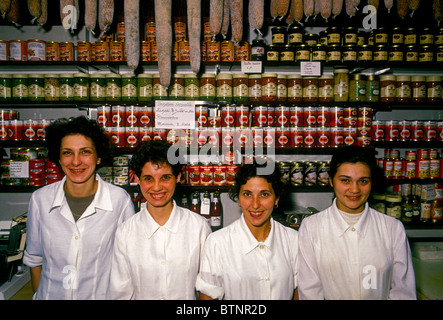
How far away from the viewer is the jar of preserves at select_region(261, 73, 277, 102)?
2391 millimetres

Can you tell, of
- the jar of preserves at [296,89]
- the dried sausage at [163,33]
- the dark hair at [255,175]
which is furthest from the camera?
the jar of preserves at [296,89]

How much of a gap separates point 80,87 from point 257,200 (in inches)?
74.7

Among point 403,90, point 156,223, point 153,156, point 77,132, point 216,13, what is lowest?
point 156,223

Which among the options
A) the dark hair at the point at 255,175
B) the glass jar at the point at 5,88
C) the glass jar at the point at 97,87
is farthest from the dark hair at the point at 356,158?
the glass jar at the point at 5,88

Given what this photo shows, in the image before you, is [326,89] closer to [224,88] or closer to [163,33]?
[224,88]

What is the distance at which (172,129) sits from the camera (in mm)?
2385

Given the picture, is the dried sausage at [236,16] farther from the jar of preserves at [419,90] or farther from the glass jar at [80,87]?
the jar of preserves at [419,90]

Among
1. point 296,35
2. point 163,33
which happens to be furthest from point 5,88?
point 296,35

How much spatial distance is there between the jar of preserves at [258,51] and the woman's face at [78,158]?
1.57m

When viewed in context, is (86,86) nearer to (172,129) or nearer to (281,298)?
(172,129)

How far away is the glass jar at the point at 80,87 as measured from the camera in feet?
7.77

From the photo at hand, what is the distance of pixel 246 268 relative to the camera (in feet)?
4.44

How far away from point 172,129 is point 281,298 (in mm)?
1582
